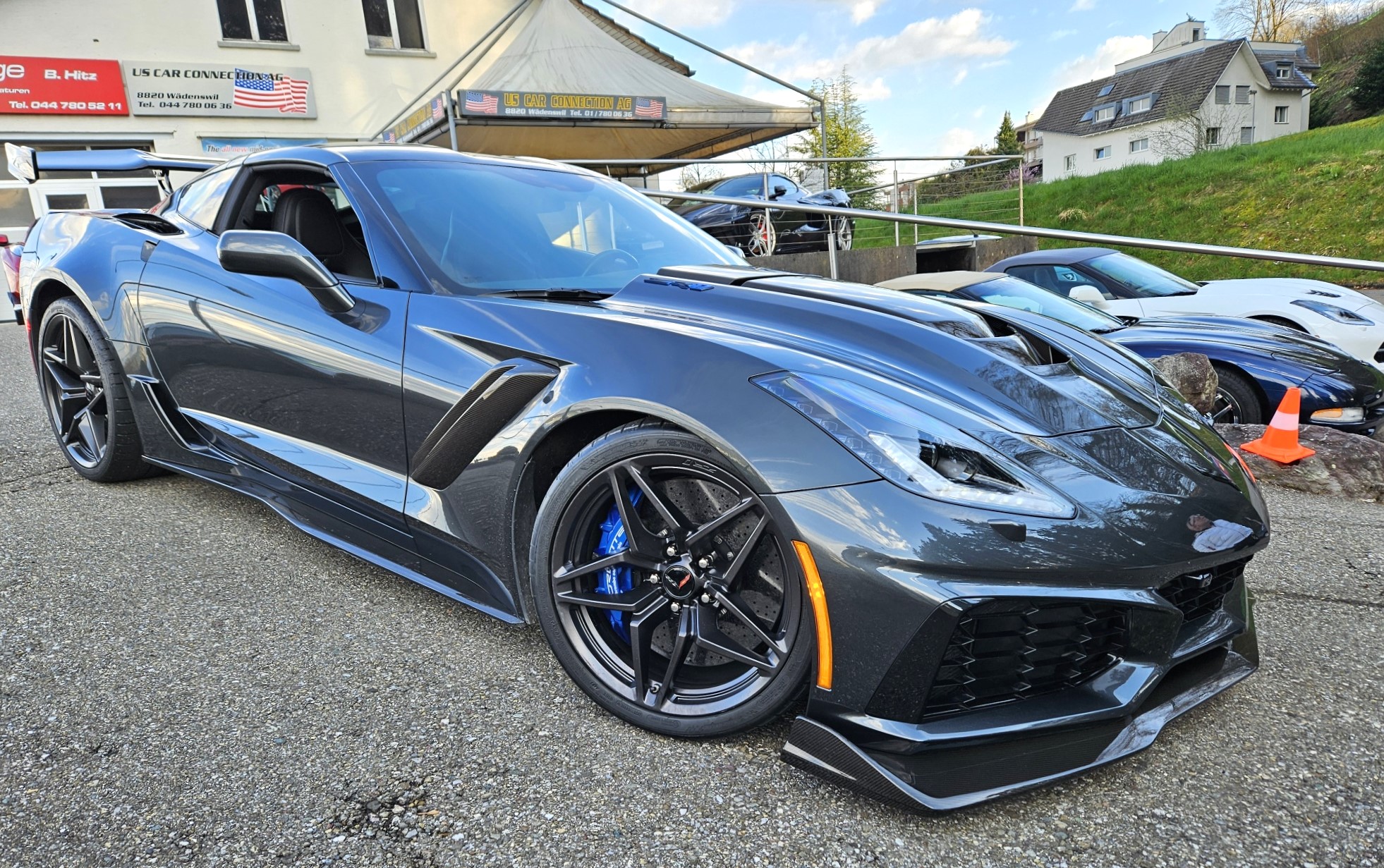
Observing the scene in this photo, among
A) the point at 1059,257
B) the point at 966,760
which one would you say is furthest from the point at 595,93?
the point at 966,760

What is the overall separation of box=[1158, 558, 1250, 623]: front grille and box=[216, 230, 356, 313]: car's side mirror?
200 cm

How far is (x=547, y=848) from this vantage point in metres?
1.43

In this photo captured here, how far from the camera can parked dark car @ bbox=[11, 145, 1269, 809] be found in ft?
4.70

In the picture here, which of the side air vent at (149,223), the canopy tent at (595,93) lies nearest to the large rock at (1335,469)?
the side air vent at (149,223)

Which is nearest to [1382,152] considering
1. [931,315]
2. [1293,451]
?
[1293,451]

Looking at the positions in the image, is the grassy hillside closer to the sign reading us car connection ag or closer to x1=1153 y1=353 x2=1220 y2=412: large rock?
the sign reading us car connection ag

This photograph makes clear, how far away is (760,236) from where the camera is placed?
31.0ft

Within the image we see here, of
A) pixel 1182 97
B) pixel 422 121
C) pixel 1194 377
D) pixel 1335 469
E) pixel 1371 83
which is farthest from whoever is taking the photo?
pixel 1182 97

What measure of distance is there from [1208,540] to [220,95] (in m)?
17.2

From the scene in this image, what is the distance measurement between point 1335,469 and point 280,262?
453 cm

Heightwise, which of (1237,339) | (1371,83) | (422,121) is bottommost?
(1237,339)

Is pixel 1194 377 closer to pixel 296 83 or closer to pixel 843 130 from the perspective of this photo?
pixel 296 83

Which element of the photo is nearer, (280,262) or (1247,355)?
(280,262)

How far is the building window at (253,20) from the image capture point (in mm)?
14734
